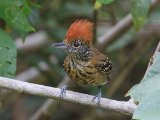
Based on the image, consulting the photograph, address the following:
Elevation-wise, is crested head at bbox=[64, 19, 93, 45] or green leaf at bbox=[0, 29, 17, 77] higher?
crested head at bbox=[64, 19, 93, 45]

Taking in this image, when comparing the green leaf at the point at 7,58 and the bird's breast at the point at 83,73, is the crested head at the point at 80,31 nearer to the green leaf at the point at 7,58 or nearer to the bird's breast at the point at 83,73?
the bird's breast at the point at 83,73

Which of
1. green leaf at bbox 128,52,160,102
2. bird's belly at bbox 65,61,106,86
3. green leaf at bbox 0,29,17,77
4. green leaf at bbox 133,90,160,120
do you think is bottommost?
green leaf at bbox 133,90,160,120

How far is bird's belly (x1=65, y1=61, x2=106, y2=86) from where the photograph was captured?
3799 millimetres

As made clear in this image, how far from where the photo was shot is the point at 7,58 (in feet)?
10.2

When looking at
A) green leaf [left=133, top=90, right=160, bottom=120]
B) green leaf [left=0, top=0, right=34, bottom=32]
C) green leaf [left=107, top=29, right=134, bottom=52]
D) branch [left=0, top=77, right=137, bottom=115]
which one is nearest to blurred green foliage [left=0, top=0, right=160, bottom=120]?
green leaf [left=107, top=29, right=134, bottom=52]

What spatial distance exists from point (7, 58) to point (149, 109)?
1.39m

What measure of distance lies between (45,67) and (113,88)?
0.74 meters

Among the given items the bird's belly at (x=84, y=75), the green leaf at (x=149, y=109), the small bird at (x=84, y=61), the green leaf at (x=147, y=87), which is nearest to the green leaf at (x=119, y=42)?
the small bird at (x=84, y=61)

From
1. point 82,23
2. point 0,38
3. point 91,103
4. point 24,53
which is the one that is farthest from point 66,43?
point 24,53

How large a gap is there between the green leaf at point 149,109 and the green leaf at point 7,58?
1304mm

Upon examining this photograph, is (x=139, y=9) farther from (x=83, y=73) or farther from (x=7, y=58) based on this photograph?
(x=7, y=58)

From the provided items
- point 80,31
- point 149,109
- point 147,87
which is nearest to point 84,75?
point 80,31

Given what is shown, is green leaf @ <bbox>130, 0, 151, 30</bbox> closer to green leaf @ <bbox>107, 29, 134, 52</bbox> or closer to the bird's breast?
the bird's breast

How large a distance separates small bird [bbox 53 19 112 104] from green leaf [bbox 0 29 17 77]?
0.63 meters
